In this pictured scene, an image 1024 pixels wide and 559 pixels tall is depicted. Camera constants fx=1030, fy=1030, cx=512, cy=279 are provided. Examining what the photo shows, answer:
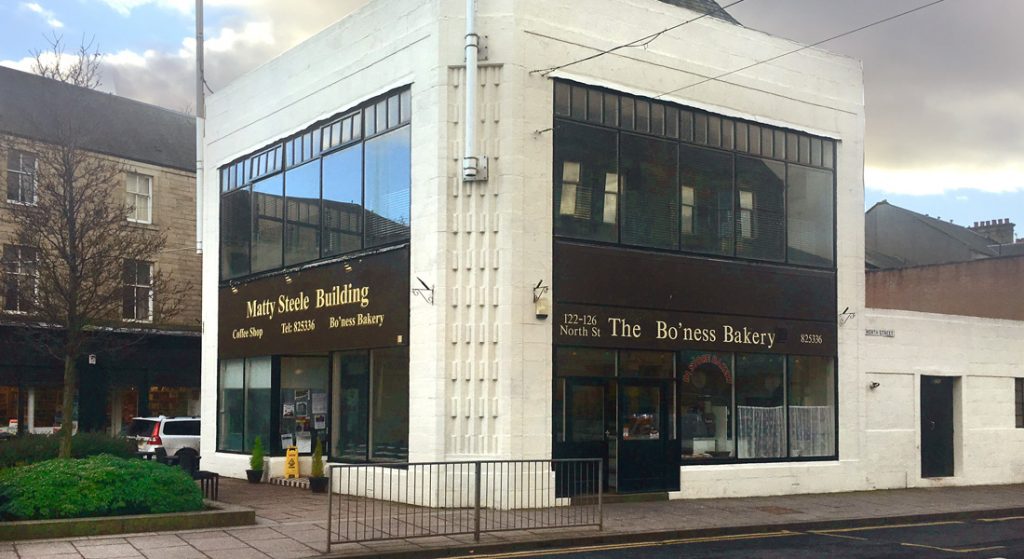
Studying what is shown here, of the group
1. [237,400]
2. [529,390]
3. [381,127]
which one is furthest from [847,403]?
[237,400]

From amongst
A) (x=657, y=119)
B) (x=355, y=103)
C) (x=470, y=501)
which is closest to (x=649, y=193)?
(x=657, y=119)

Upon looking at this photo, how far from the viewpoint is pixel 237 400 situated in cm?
2519

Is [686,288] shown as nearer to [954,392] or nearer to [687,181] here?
[687,181]

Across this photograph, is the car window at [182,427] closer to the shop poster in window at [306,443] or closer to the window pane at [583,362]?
the shop poster in window at [306,443]

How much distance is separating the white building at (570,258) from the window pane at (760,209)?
0.05m

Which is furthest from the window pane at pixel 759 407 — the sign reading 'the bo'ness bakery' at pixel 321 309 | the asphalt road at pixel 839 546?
the sign reading 'the bo'ness bakery' at pixel 321 309

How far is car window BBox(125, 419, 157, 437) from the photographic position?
97.1 ft

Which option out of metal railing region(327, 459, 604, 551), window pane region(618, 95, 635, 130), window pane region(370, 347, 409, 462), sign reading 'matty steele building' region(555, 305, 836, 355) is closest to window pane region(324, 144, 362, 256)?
window pane region(370, 347, 409, 462)

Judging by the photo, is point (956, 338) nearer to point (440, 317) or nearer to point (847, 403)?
point (847, 403)

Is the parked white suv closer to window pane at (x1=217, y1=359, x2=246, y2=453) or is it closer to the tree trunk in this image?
window pane at (x1=217, y1=359, x2=246, y2=453)

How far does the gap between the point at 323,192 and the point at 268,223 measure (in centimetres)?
290

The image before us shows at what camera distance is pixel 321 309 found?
2172cm

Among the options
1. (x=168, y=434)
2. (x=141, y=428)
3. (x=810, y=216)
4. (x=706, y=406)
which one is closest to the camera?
(x=706, y=406)

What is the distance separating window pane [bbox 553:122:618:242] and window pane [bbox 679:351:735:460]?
129 inches
